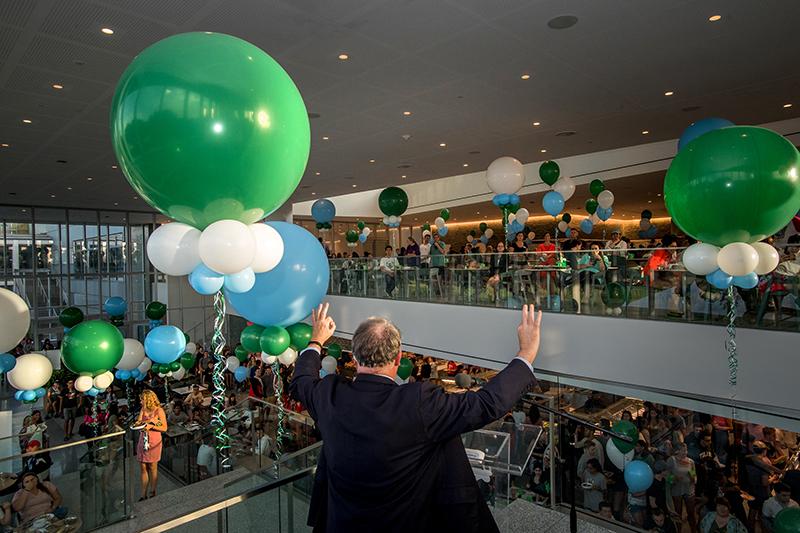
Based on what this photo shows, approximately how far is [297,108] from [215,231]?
0.57 metres

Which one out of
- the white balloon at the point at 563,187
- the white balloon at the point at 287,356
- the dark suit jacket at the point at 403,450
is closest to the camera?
the dark suit jacket at the point at 403,450

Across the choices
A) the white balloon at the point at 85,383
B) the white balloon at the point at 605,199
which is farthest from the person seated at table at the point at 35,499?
the white balloon at the point at 605,199

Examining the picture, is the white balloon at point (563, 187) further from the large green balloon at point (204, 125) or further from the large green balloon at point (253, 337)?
the large green balloon at point (204, 125)

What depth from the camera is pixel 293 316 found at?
10.4 ft

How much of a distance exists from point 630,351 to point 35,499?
729 cm

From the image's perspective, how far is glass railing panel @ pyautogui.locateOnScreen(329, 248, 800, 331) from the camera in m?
5.87

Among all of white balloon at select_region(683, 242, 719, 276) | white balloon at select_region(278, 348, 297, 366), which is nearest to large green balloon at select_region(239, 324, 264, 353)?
white balloon at select_region(278, 348, 297, 366)

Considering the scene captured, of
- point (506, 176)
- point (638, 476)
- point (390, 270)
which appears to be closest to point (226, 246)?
point (638, 476)

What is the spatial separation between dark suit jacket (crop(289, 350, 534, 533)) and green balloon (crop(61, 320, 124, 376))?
485cm

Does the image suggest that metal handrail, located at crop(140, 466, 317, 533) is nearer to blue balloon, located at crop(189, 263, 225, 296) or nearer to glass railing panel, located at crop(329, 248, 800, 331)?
blue balloon, located at crop(189, 263, 225, 296)

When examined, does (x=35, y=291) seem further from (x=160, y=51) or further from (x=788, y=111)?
(x=788, y=111)

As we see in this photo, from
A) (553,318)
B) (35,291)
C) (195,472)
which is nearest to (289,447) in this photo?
(195,472)

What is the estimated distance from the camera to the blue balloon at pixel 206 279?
2.09m

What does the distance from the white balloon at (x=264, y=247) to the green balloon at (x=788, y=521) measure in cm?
312
